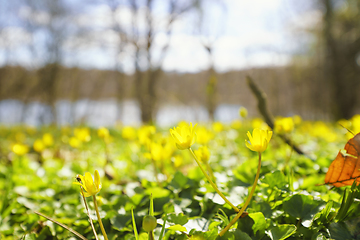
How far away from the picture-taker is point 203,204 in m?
0.96

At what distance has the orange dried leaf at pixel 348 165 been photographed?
734mm

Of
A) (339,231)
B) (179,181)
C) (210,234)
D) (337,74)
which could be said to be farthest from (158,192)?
(337,74)

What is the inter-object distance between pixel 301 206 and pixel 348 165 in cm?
21

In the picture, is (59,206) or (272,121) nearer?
(59,206)

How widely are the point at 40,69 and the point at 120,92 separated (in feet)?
10.9

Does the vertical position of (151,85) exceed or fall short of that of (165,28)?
it falls short

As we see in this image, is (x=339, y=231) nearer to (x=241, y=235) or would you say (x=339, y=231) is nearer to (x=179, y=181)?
(x=241, y=235)

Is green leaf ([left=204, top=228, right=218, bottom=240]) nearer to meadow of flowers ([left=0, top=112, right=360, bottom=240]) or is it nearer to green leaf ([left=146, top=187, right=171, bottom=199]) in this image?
meadow of flowers ([left=0, top=112, right=360, bottom=240])

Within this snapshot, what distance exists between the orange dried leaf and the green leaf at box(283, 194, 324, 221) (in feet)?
0.37

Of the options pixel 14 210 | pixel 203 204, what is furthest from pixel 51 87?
pixel 203 204

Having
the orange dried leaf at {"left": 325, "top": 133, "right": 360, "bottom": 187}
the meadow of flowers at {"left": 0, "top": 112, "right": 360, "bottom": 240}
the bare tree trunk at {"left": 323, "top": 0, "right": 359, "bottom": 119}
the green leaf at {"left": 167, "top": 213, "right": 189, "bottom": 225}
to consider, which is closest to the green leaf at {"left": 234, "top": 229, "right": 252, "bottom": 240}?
the meadow of flowers at {"left": 0, "top": 112, "right": 360, "bottom": 240}

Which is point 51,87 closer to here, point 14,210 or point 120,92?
point 120,92

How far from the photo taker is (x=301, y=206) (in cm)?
80

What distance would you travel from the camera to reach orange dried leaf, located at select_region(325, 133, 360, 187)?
2.41 ft
